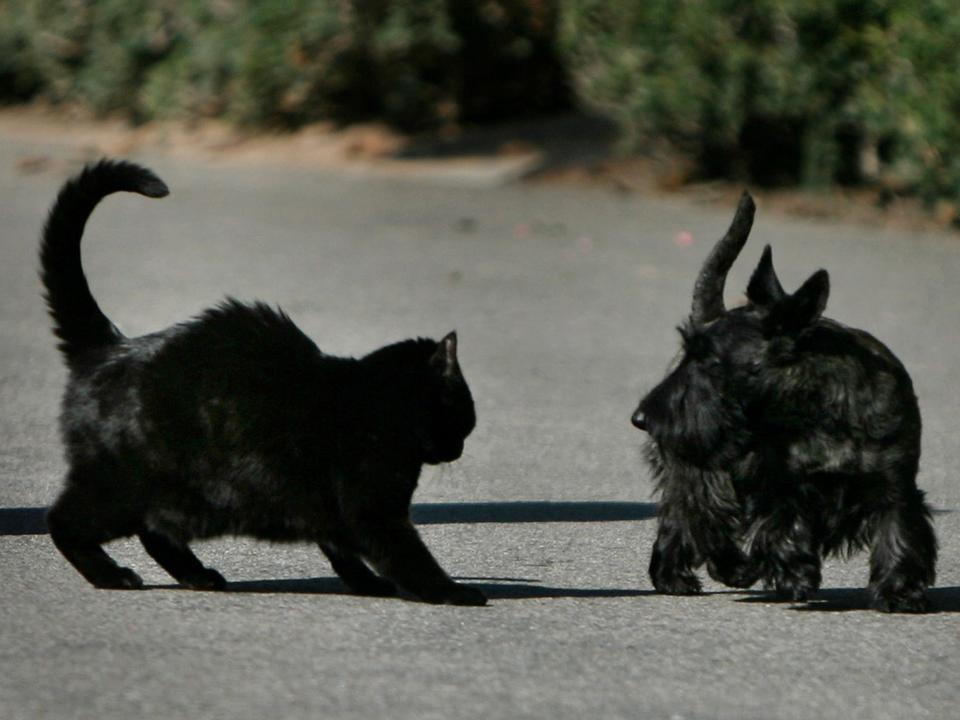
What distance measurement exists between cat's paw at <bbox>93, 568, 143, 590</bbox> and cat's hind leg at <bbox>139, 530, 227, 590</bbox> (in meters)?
0.11

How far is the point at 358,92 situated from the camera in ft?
52.3

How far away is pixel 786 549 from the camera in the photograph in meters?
4.65

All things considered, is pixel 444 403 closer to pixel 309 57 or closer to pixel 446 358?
pixel 446 358

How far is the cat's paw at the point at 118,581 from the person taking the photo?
4.75 m

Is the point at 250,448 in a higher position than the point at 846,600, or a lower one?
higher

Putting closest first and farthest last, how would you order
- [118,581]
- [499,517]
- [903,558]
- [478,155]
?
[903,558], [118,581], [499,517], [478,155]

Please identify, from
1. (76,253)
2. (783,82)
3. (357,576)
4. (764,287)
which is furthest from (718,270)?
(783,82)

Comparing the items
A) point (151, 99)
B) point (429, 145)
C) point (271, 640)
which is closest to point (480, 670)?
point (271, 640)

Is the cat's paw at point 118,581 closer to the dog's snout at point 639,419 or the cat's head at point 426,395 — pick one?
the cat's head at point 426,395

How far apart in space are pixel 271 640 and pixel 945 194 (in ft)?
27.4

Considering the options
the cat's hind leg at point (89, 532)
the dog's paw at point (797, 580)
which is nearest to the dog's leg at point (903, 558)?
the dog's paw at point (797, 580)

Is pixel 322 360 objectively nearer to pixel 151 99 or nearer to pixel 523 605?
pixel 523 605

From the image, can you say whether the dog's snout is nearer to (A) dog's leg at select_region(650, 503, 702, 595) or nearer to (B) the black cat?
(A) dog's leg at select_region(650, 503, 702, 595)

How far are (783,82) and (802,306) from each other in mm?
7828
